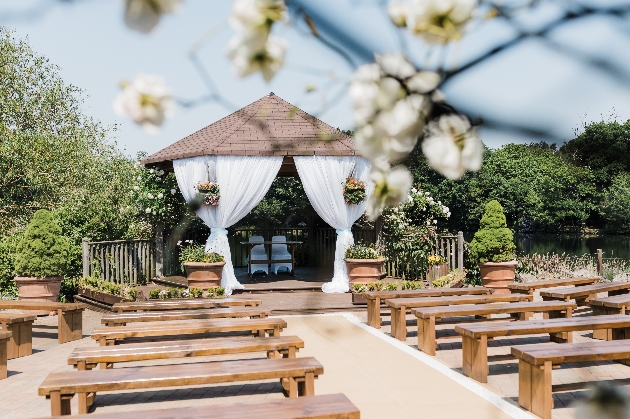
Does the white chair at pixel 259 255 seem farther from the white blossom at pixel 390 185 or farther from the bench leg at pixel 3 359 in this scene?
the white blossom at pixel 390 185

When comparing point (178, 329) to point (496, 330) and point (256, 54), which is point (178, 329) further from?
point (256, 54)

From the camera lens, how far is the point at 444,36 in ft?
1.70

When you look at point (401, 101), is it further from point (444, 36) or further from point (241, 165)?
point (241, 165)

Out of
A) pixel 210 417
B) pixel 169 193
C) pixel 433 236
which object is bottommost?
pixel 210 417

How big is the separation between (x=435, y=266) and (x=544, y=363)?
26.8 feet

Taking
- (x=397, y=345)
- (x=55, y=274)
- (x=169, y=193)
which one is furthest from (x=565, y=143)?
(x=169, y=193)

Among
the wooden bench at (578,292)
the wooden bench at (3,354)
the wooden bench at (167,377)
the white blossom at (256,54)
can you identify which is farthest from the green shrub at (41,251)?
the white blossom at (256,54)

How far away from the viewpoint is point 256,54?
0.55 meters

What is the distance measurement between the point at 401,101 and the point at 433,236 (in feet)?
43.1

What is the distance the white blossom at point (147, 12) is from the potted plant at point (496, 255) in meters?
13.0

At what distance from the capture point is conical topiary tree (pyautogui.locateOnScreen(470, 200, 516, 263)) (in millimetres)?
13008

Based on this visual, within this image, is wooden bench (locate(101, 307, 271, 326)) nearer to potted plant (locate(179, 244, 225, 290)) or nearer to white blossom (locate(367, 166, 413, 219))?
potted plant (locate(179, 244, 225, 290))

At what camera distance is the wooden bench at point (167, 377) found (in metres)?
4.37

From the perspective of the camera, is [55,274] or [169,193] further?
[169,193]
